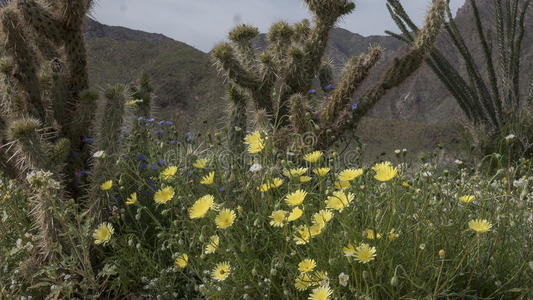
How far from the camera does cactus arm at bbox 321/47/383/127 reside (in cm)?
435

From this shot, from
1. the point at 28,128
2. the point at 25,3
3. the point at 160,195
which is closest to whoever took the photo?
the point at 160,195

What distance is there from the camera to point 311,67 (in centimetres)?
469

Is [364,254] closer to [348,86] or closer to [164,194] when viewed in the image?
[164,194]

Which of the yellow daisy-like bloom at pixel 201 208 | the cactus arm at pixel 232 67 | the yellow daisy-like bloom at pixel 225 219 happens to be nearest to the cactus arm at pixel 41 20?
the cactus arm at pixel 232 67

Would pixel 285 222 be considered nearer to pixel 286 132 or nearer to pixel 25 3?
pixel 286 132

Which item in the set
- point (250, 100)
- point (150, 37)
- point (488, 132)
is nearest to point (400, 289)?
point (250, 100)

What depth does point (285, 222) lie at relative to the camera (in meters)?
A: 2.03

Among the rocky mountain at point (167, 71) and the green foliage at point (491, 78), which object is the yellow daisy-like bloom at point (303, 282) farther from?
the rocky mountain at point (167, 71)

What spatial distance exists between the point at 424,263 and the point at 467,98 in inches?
294

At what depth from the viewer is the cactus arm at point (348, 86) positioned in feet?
14.3

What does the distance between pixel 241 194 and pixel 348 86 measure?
187 cm

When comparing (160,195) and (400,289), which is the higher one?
(160,195)

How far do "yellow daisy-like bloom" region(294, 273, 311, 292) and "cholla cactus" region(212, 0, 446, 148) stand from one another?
7.82 feet

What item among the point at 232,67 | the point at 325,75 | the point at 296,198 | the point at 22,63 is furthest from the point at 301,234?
the point at 325,75
